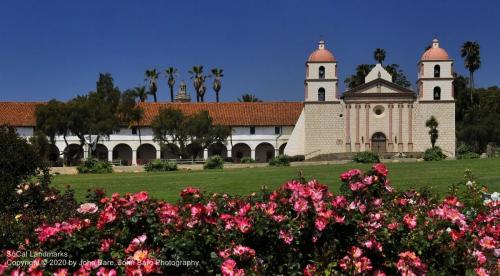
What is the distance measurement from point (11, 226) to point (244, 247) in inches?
94.6

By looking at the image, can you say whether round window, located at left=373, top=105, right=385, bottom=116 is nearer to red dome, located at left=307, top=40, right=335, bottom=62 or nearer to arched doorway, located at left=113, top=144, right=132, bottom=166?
red dome, located at left=307, top=40, right=335, bottom=62

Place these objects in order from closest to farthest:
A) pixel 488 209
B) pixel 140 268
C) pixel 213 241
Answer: pixel 140 268 < pixel 213 241 < pixel 488 209

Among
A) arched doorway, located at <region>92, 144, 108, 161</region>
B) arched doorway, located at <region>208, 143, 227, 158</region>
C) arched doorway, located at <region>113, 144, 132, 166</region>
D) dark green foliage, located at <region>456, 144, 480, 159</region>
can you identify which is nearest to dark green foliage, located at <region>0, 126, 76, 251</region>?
dark green foliage, located at <region>456, 144, 480, 159</region>

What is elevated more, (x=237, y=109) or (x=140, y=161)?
(x=237, y=109)

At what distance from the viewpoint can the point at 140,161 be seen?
59.7 metres

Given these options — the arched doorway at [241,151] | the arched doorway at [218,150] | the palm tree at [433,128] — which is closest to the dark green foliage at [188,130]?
the arched doorway at [218,150]

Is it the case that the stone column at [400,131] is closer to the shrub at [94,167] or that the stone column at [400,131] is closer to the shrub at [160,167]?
the shrub at [160,167]

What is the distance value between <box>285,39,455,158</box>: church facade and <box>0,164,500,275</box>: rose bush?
155 ft

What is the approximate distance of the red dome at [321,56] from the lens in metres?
53.8

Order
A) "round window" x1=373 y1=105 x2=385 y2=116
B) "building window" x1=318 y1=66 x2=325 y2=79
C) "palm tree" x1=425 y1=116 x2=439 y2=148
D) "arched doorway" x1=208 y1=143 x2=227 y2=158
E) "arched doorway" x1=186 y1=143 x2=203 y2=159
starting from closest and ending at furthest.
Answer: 1. "arched doorway" x1=186 y1=143 x2=203 y2=159
2. "palm tree" x1=425 y1=116 x2=439 y2=148
3. "round window" x1=373 y1=105 x2=385 y2=116
4. "building window" x1=318 y1=66 x2=325 y2=79
5. "arched doorway" x1=208 y1=143 x2=227 y2=158

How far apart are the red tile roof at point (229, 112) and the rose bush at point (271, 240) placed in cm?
5314

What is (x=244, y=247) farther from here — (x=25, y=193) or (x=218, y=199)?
(x=25, y=193)

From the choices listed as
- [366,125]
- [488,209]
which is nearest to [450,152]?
[366,125]

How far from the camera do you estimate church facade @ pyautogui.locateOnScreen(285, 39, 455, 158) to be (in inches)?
2076
